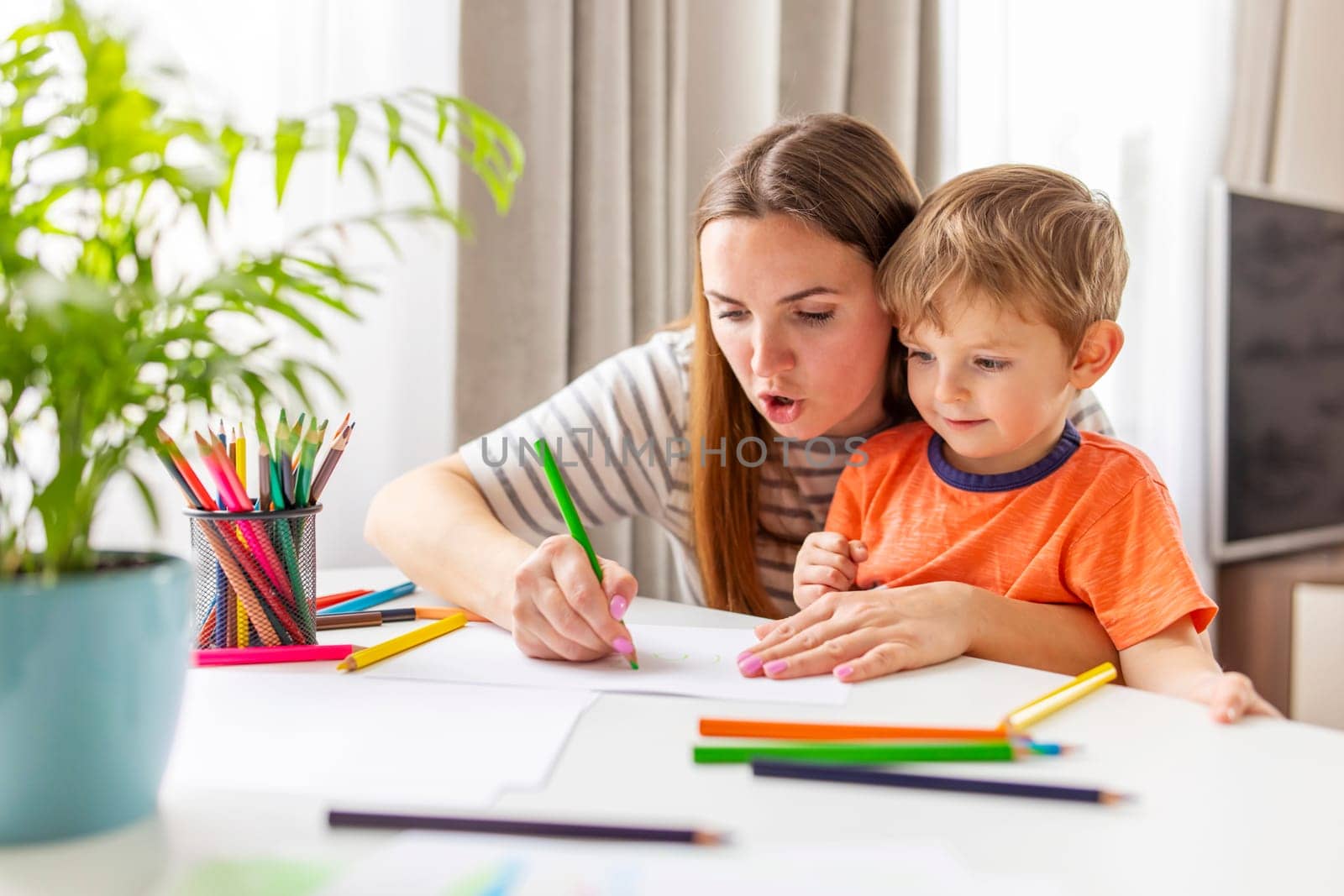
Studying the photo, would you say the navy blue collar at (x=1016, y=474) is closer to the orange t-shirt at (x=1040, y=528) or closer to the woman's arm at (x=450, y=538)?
the orange t-shirt at (x=1040, y=528)

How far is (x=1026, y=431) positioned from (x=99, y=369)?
30.4 inches

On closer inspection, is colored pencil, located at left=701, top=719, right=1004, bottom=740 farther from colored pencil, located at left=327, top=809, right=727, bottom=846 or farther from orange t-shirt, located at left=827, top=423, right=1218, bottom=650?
orange t-shirt, located at left=827, top=423, right=1218, bottom=650

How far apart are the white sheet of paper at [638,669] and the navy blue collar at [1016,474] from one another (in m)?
0.29

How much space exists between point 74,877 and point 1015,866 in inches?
16.1

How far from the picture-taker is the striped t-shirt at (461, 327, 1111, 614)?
4.10 feet

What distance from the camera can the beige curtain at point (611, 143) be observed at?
1687 millimetres

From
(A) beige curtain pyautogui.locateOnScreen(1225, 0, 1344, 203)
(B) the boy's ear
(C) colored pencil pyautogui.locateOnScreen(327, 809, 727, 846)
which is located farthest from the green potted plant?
(A) beige curtain pyautogui.locateOnScreen(1225, 0, 1344, 203)

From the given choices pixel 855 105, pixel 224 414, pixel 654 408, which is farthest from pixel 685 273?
pixel 224 414

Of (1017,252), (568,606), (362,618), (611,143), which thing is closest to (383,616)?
(362,618)

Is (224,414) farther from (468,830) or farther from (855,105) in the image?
(855,105)

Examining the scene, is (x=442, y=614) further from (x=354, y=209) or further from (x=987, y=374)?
(x=354, y=209)

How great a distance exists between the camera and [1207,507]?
2773 mm

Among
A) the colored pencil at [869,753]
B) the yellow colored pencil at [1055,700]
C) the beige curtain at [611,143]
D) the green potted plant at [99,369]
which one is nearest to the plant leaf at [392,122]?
the green potted plant at [99,369]

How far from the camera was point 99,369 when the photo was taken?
18.8 inches
